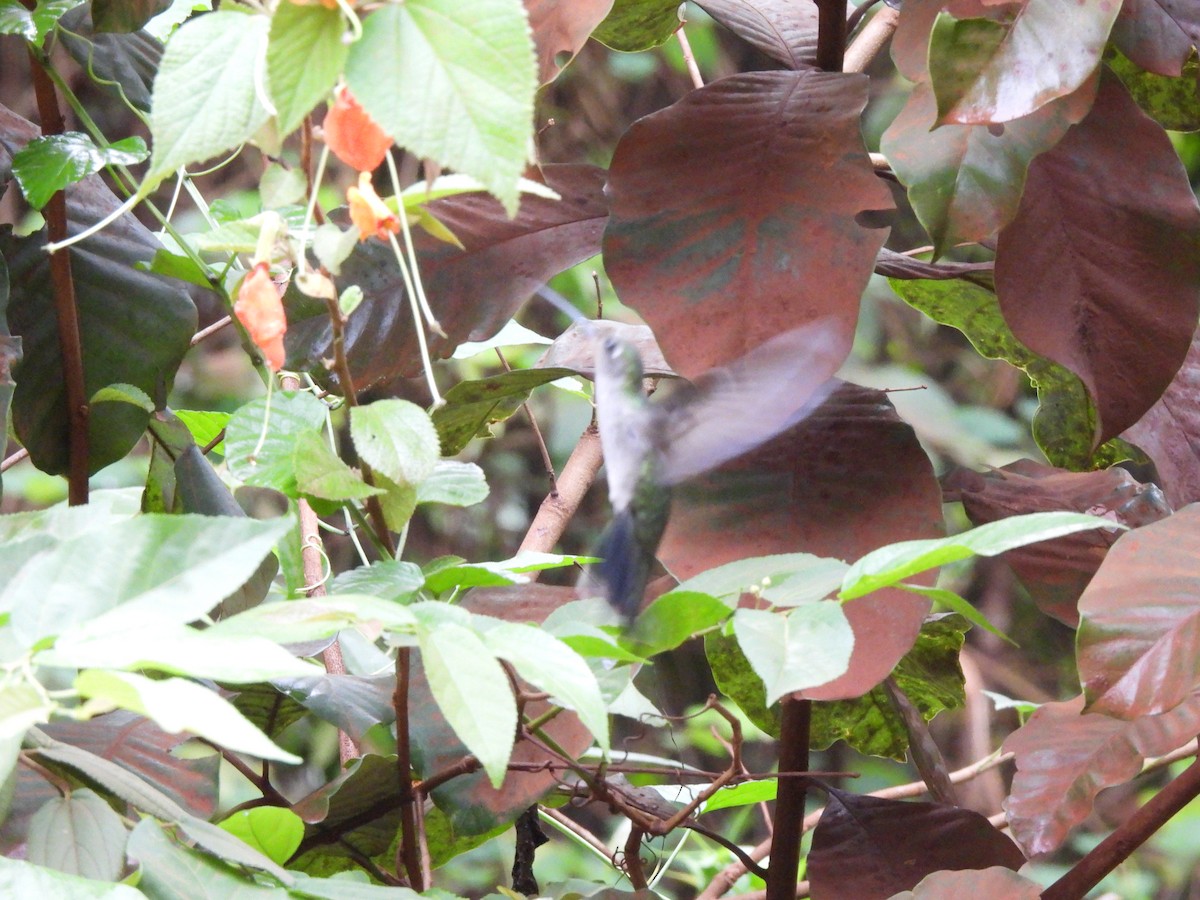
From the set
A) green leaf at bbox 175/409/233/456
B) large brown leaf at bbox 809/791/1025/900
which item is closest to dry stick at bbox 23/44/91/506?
green leaf at bbox 175/409/233/456

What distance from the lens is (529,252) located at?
0.65 meters

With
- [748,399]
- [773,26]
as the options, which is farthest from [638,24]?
[748,399]

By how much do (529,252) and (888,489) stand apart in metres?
0.23

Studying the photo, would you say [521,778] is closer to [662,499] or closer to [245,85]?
[662,499]

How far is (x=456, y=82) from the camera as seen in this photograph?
1.02 feet

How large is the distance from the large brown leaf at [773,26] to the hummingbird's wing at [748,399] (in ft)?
0.67

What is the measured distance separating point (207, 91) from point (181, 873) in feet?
0.75

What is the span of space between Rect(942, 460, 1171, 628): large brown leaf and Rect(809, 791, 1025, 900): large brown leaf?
0.41ft

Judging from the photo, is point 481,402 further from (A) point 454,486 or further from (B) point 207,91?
(B) point 207,91

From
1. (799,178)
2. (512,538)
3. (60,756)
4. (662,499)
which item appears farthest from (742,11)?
(512,538)

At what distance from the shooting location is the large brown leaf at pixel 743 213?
539 mm

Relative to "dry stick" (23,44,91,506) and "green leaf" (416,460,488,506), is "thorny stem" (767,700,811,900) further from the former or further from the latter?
"dry stick" (23,44,91,506)

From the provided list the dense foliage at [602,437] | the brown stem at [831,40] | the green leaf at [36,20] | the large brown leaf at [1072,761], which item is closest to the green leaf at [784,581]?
the dense foliage at [602,437]

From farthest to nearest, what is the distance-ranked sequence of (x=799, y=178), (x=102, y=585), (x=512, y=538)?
(x=512, y=538) → (x=799, y=178) → (x=102, y=585)
